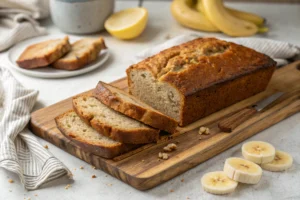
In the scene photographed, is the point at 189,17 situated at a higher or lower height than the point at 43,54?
→ higher

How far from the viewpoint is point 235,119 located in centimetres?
292

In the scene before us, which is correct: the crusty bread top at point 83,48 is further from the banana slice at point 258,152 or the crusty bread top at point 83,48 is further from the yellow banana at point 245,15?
the banana slice at point 258,152

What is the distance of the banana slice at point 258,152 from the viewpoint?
2600 millimetres

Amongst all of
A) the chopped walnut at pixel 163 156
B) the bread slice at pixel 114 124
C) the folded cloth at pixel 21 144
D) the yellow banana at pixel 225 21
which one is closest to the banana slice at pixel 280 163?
the chopped walnut at pixel 163 156

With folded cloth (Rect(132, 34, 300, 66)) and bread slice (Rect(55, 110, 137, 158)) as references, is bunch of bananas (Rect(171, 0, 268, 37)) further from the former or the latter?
bread slice (Rect(55, 110, 137, 158))

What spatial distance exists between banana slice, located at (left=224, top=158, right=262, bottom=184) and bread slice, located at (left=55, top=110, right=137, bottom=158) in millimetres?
505

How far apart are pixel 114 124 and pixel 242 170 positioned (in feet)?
2.20

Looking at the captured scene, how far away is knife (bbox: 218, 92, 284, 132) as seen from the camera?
2.85 m

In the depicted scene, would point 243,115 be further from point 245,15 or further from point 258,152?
point 245,15

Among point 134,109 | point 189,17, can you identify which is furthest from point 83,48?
point 134,109

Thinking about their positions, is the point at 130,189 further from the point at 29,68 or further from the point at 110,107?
the point at 29,68

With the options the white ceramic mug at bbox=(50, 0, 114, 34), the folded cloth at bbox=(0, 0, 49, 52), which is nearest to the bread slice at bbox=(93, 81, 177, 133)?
the white ceramic mug at bbox=(50, 0, 114, 34)

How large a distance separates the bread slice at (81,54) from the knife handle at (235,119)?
4.17 ft

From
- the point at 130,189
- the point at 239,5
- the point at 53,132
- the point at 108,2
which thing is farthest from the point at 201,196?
the point at 239,5
